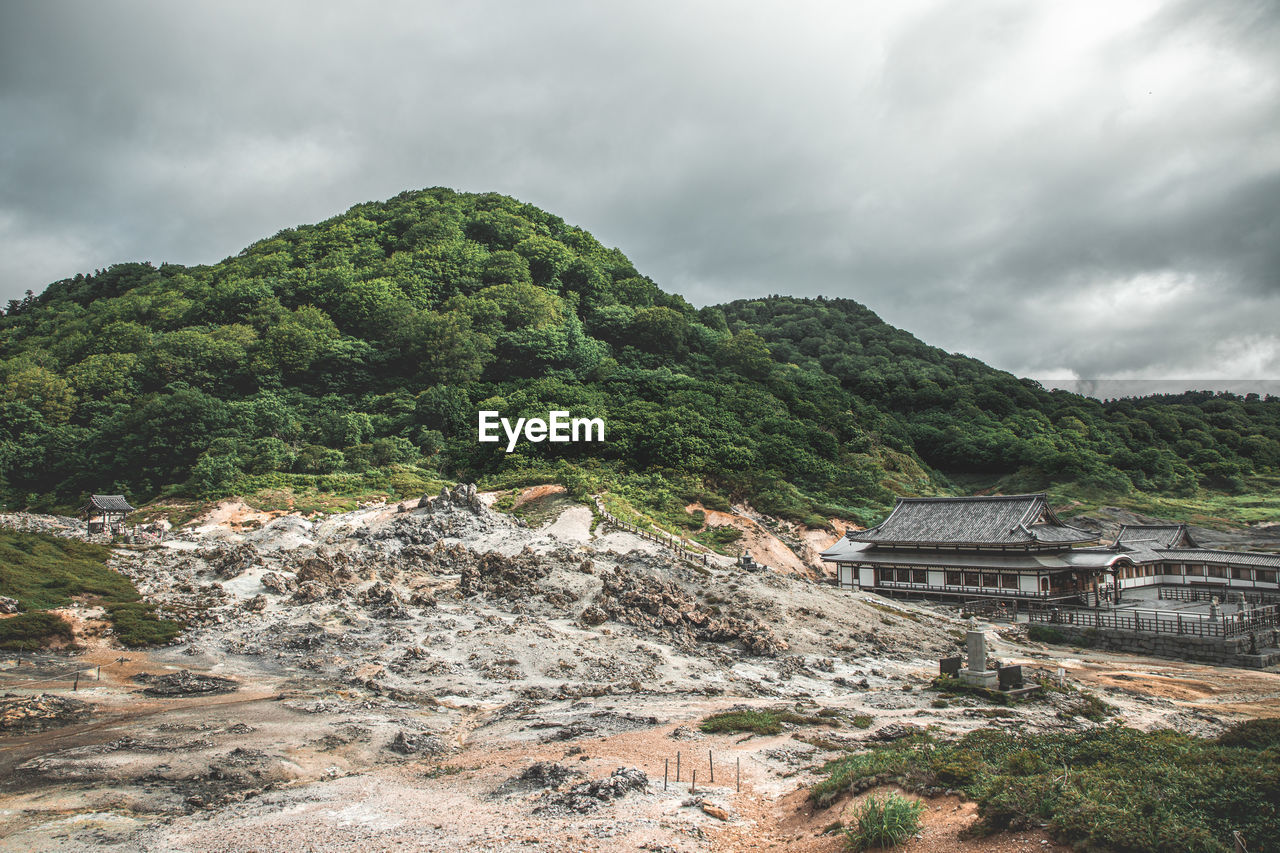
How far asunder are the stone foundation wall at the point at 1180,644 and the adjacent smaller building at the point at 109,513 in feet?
183

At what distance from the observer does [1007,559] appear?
40.5 metres

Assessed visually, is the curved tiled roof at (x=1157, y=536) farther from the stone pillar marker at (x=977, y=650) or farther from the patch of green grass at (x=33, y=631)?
the patch of green grass at (x=33, y=631)

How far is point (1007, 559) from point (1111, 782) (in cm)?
3358

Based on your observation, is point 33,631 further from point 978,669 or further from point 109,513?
point 978,669

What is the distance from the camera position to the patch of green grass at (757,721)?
697 inches

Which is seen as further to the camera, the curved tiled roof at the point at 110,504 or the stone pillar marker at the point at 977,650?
the curved tiled roof at the point at 110,504

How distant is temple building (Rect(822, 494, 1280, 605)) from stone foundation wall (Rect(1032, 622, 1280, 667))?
567 cm

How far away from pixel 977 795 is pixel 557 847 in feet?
22.1

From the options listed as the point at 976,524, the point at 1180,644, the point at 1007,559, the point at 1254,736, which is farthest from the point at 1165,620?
the point at 1254,736

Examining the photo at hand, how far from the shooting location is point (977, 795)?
10.7m

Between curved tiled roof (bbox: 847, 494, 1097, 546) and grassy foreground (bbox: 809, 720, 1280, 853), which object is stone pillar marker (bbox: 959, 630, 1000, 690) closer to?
grassy foreground (bbox: 809, 720, 1280, 853)

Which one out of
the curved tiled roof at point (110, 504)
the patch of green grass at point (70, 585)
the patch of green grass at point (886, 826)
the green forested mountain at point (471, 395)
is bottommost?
the patch of green grass at point (886, 826)

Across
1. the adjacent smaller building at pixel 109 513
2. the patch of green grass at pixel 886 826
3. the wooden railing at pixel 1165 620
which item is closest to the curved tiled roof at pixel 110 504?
the adjacent smaller building at pixel 109 513

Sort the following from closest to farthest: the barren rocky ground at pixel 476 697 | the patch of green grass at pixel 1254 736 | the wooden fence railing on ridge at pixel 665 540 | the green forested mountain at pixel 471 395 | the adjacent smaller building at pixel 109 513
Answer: the barren rocky ground at pixel 476 697
the patch of green grass at pixel 1254 736
the wooden fence railing on ridge at pixel 665 540
the adjacent smaller building at pixel 109 513
the green forested mountain at pixel 471 395
